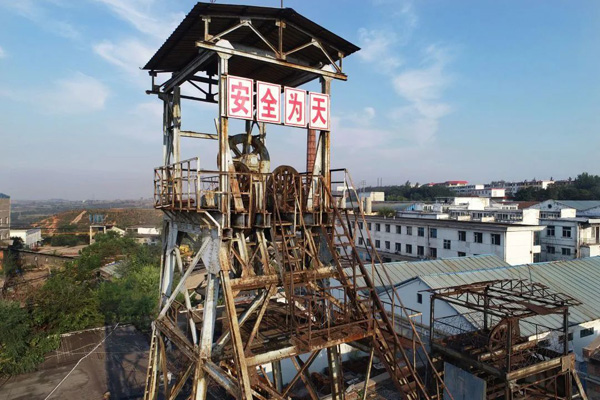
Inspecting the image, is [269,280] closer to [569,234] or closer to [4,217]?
[569,234]

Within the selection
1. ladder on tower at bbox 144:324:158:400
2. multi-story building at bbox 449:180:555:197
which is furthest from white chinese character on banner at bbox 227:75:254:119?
multi-story building at bbox 449:180:555:197

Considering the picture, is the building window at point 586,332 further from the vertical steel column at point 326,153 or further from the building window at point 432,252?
the building window at point 432,252

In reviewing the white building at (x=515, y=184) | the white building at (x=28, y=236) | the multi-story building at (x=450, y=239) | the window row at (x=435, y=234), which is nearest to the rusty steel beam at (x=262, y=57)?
the window row at (x=435, y=234)

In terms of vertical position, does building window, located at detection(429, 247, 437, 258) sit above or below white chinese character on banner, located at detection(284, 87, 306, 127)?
below

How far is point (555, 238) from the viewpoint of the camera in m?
45.4

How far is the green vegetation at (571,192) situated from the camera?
8956 cm

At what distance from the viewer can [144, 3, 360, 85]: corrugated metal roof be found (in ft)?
27.6

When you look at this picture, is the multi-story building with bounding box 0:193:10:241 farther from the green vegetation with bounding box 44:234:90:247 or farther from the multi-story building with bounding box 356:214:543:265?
the multi-story building with bounding box 356:214:543:265

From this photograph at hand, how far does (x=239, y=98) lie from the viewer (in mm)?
8172

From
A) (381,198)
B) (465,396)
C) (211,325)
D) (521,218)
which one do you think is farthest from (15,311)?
(381,198)

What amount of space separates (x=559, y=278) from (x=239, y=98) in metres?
24.5

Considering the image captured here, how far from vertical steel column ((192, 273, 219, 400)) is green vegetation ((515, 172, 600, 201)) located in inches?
4040

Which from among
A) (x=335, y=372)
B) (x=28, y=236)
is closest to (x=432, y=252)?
(x=335, y=372)

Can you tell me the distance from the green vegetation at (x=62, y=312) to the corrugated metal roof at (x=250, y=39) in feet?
54.1
